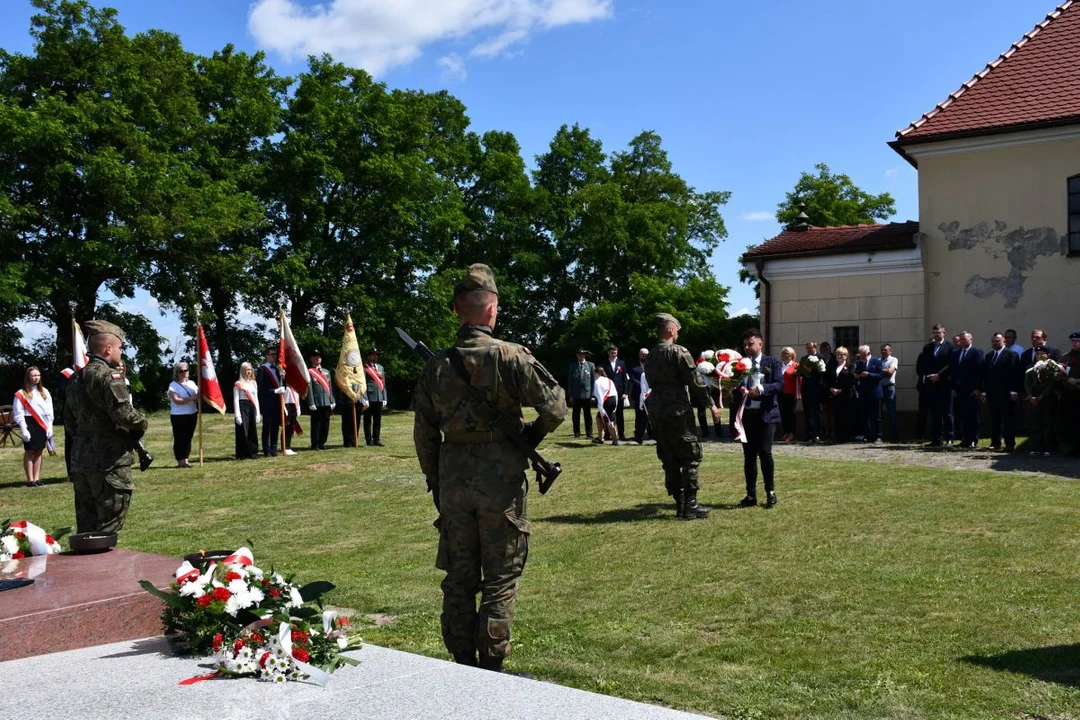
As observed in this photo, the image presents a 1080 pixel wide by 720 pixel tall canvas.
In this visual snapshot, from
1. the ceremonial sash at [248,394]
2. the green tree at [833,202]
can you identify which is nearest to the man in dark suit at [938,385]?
the ceremonial sash at [248,394]

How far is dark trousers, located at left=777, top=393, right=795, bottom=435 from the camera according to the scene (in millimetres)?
20703

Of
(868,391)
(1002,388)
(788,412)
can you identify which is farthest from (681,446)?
(788,412)

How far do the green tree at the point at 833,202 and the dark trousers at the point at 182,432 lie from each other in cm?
3947

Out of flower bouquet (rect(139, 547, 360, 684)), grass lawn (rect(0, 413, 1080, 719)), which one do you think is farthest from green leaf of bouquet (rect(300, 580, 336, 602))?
grass lawn (rect(0, 413, 1080, 719))

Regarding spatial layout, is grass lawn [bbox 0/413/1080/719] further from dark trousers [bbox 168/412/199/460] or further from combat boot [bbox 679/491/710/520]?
dark trousers [bbox 168/412/199/460]

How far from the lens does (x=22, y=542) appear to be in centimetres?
630

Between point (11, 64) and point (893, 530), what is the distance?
119 ft

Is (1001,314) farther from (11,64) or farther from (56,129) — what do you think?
(11,64)

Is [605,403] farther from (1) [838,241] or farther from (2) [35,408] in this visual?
(2) [35,408]

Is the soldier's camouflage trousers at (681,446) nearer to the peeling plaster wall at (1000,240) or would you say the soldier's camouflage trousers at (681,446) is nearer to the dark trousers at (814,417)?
the dark trousers at (814,417)

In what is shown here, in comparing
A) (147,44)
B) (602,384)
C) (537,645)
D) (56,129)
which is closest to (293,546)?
(537,645)

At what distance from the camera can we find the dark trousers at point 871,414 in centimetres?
1989

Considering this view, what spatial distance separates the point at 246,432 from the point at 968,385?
1318 centimetres

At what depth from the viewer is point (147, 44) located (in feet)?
131
